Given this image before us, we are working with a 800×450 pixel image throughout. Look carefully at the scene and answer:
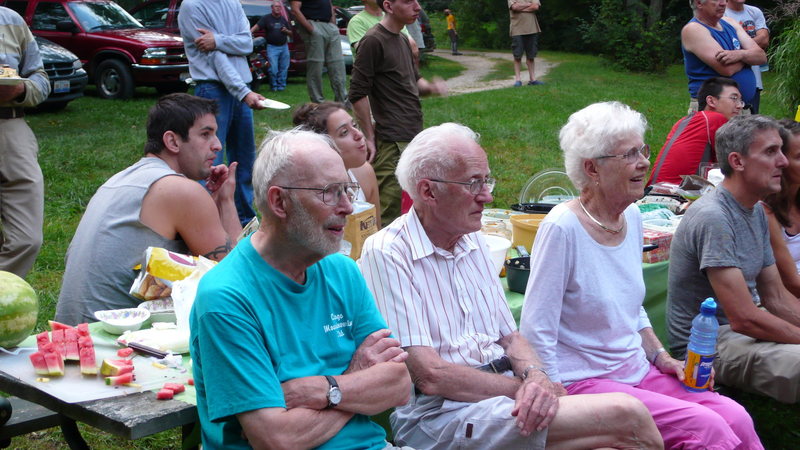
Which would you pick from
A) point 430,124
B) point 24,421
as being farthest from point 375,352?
point 430,124

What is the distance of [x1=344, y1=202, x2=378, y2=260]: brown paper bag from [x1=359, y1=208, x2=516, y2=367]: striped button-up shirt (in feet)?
1.84

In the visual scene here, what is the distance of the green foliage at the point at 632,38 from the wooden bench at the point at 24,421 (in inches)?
793

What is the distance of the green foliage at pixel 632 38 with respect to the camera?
2134 cm

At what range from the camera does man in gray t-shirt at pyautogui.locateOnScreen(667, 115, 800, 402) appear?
362 cm

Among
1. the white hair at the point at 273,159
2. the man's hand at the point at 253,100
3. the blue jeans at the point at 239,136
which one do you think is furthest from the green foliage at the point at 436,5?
the white hair at the point at 273,159

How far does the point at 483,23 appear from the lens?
31.3 metres

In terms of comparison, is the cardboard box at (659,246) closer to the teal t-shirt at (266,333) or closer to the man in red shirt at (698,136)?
the man in red shirt at (698,136)

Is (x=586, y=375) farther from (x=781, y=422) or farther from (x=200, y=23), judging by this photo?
(x=200, y=23)

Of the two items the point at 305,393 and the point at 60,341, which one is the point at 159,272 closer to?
the point at 60,341

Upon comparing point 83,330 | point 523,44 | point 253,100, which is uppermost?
point 253,100

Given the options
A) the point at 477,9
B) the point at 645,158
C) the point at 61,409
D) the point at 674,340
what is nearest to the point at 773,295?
the point at 674,340

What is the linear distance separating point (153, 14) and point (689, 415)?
1529 cm

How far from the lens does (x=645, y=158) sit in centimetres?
345

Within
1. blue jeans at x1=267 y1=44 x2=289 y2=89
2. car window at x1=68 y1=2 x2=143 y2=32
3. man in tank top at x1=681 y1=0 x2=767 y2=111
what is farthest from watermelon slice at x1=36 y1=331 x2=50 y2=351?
blue jeans at x1=267 y1=44 x2=289 y2=89
